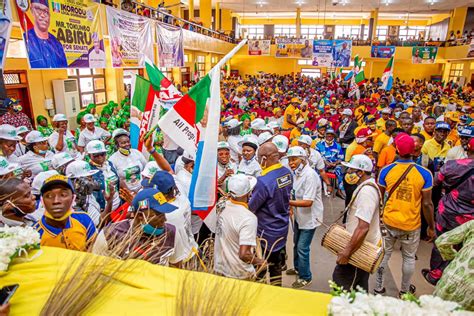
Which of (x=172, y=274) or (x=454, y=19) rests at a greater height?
(x=454, y=19)

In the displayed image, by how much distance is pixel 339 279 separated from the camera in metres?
2.78

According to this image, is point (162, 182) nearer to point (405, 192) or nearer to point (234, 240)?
point (234, 240)

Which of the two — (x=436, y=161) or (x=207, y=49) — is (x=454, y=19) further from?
(x=436, y=161)

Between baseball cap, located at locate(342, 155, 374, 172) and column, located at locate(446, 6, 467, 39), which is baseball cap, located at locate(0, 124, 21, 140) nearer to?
baseball cap, located at locate(342, 155, 374, 172)

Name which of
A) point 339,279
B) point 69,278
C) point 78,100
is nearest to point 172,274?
point 69,278

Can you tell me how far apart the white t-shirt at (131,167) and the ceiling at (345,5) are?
2301cm

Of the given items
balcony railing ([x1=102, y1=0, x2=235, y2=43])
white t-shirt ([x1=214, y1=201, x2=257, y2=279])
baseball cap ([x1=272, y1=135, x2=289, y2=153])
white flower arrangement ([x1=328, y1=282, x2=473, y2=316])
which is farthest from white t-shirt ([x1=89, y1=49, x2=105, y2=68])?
white flower arrangement ([x1=328, y1=282, x2=473, y2=316])

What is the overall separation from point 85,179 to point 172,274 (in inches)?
83.4

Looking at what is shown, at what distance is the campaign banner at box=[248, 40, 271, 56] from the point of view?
24.1 m

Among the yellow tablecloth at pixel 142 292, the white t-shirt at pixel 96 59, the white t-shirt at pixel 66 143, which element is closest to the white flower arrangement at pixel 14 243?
the yellow tablecloth at pixel 142 292

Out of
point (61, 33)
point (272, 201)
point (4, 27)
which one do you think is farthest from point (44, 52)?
point (272, 201)

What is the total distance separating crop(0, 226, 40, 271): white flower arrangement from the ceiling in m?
25.6

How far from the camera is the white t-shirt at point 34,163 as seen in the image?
3.96 meters

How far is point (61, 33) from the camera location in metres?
6.32
